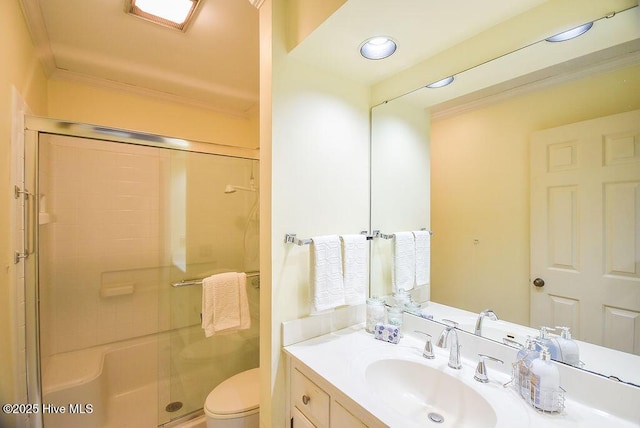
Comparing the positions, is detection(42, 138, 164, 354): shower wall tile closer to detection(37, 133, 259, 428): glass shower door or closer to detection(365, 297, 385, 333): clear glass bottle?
detection(37, 133, 259, 428): glass shower door

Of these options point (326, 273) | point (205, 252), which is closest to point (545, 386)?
point (326, 273)

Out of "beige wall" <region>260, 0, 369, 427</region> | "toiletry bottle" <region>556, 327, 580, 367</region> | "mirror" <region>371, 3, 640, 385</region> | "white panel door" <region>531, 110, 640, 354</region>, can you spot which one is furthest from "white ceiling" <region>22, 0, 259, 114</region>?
"toiletry bottle" <region>556, 327, 580, 367</region>

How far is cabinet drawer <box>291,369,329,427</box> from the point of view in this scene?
3.26ft

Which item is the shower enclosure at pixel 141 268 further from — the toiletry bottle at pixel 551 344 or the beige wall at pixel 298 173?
the toiletry bottle at pixel 551 344

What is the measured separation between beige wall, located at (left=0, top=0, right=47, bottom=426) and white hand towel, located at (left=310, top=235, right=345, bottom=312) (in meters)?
1.42

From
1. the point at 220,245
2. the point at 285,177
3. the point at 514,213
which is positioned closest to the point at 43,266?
the point at 220,245

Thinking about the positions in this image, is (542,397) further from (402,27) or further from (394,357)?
(402,27)

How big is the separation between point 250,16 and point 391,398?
77.2 inches

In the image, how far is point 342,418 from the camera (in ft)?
3.00

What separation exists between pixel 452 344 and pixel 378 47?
4.22 ft

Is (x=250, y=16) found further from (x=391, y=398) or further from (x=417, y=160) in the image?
(x=391, y=398)

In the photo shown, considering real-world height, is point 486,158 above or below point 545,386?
above

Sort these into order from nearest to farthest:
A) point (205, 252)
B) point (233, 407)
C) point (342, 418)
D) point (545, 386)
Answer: point (545, 386), point (342, 418), point (233, 407), point (205, 252)

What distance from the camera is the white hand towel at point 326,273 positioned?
1.24m
